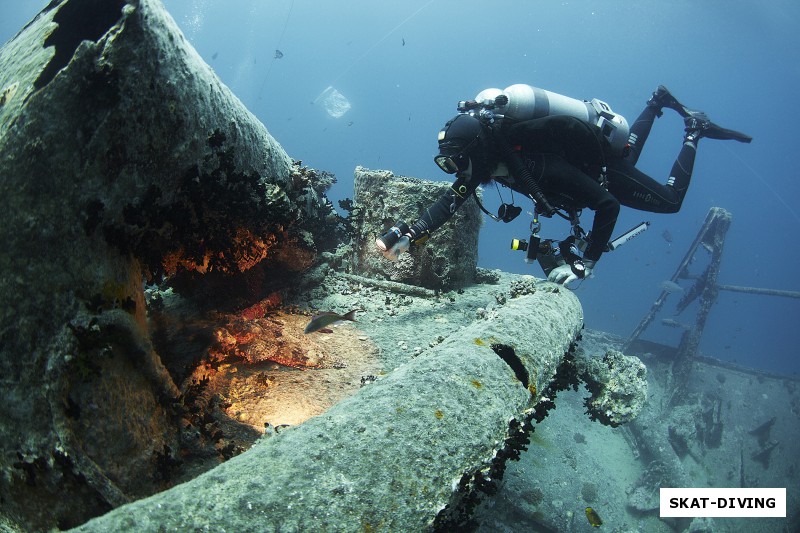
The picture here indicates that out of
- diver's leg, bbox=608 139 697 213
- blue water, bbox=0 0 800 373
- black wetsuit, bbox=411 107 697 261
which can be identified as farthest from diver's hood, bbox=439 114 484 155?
blue water, bbox=0 0 800 373

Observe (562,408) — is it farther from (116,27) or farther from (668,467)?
(116,27)

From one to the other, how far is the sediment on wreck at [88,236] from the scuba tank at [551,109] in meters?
3.92

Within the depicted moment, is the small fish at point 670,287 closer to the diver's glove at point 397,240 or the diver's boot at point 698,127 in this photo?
the diver's boot at point 698,127

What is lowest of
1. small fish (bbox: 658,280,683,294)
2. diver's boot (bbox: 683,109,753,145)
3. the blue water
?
diver's boot (bbox: 683,109,753,145)

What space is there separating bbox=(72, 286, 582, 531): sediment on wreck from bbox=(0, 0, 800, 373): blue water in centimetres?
6264

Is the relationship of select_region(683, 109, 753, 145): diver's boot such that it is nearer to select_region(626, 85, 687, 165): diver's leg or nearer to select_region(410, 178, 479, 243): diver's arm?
select_region(626, 85, 687, 165): diver's leg

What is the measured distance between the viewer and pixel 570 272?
5.23m

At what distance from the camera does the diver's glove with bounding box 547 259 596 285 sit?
518 cm

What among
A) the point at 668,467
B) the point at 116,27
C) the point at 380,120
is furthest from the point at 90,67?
the point at 380,120

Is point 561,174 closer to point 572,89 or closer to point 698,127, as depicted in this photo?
point 698,127

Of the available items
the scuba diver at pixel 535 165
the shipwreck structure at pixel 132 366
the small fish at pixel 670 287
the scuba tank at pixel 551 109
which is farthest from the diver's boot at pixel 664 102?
the small fish at pixel 670 287

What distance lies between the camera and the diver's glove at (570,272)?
518cm

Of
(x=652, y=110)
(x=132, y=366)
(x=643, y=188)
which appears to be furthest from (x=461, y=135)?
(x=652, y=110)

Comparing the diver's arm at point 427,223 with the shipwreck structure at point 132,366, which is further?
the diver's arm at point 427,223
